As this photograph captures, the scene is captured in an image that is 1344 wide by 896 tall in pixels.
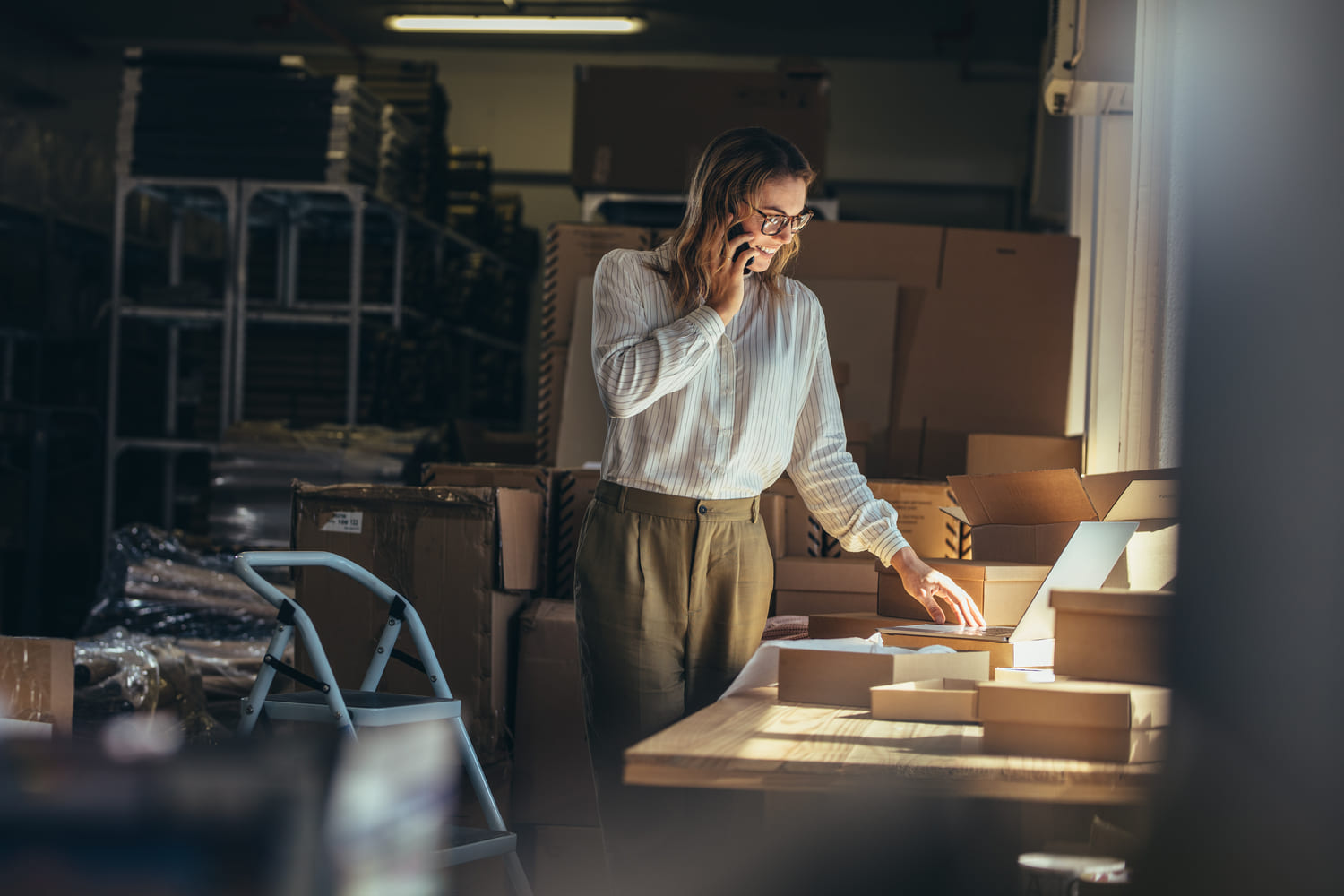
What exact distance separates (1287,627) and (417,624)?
6.36 ft

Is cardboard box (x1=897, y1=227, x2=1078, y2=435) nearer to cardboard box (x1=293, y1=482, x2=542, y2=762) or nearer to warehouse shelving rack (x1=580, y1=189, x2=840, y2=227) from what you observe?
warehouse shelving rack (x1=580, y1=189, x2=840, y2=227)

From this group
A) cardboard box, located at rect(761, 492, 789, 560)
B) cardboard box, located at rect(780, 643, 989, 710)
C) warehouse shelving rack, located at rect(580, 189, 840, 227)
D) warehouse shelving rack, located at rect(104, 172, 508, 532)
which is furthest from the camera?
warehouse shelving rack, located at rect(104, 172, 508, 532)

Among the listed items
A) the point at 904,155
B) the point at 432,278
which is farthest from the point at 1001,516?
the point at 904,155

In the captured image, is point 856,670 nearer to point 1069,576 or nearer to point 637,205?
point 1069,576

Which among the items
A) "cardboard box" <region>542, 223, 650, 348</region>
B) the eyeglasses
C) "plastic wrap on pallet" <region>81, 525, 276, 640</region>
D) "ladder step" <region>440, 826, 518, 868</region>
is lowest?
"ladder step" <region>440, 826, 518, 868</region>

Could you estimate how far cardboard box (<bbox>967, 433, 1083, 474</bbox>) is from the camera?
3.46 m

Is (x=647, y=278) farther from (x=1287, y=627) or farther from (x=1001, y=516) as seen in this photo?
(x=1287, y=627)

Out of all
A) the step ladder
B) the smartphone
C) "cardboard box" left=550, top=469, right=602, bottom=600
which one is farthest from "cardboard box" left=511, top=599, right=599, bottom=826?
the smartphone

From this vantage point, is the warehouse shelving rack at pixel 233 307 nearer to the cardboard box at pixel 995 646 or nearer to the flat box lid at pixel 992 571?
the flat box lid at pixel 992 571

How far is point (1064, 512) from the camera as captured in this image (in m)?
2.01

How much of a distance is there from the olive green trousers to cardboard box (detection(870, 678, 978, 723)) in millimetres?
498

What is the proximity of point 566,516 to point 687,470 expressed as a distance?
1424 mm

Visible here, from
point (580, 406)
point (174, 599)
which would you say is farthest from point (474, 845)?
point (174, 599)

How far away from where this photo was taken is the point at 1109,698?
125 cm
